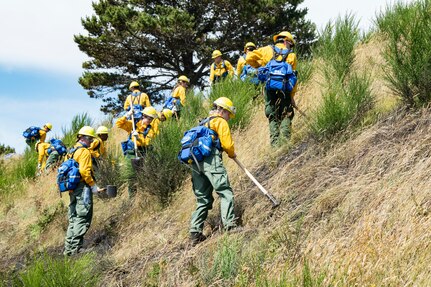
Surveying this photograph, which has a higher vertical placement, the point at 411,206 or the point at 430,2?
the point at 430,2

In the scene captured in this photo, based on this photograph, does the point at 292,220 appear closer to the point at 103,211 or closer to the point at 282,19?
the point at 103,211

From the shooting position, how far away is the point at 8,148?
19.1 m

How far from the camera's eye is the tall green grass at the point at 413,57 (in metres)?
5.57

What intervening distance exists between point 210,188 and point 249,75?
14.0ft

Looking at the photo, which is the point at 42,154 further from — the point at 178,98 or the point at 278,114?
the point at 278,114

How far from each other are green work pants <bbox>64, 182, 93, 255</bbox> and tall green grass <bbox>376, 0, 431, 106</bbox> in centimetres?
405

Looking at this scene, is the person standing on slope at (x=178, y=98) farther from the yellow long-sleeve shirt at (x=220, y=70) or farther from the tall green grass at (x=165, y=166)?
the tall green grass at (x=165, y=166)

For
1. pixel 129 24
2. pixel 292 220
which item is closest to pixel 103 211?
pixel 292 220

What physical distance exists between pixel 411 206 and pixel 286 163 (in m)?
2.37

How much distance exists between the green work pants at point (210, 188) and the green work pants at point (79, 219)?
5.75ft

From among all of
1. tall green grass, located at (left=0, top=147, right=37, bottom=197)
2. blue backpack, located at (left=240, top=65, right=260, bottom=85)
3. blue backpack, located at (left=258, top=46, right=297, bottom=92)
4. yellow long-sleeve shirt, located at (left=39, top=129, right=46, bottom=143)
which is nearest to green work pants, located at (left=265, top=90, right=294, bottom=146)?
blue backpack, located at (left=258, top=46, right=297, bottom=92)

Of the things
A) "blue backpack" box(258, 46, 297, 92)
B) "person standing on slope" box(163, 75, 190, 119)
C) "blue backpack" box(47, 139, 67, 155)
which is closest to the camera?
"blue backpack" box(258, 46, 297, 92)

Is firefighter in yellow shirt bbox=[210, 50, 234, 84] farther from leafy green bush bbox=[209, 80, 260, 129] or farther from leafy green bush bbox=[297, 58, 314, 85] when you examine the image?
leafy green bush bbox=[297, 58, 314, 85]

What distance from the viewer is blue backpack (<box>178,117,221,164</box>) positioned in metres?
5.56
